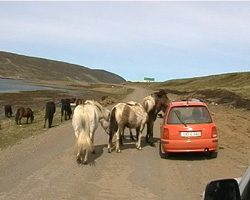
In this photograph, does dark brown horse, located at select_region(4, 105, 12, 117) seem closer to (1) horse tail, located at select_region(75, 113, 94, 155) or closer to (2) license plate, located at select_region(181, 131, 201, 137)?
(1) horse tail, located at select_region(75, 113, 94, 155)

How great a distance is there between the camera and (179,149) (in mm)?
10531

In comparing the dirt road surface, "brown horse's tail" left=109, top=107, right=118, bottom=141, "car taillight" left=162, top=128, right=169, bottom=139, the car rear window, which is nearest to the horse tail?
the dirt road surface

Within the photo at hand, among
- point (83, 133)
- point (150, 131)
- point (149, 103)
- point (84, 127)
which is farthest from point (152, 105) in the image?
point (83, 133)

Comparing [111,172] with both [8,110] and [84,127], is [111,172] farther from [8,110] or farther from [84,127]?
[8,110]

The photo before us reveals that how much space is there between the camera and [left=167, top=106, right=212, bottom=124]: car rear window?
35.5ft

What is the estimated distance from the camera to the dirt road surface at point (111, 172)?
753cm

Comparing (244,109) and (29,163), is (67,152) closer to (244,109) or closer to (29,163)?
(29,163)

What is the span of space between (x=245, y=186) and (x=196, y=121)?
8375 millimetres

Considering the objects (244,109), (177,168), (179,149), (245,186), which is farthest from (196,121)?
(244,109)

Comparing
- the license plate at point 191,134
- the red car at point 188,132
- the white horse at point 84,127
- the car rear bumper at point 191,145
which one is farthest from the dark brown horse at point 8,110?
the license plate at point 191,134

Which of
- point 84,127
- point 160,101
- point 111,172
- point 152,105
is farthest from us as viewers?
point 160,101

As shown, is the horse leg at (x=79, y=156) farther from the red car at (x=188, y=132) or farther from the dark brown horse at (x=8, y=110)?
the dark brown horse at (x=8, y=110)

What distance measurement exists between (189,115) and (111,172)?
2.98 meters

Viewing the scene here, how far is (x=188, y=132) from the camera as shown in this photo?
34.4 feet
